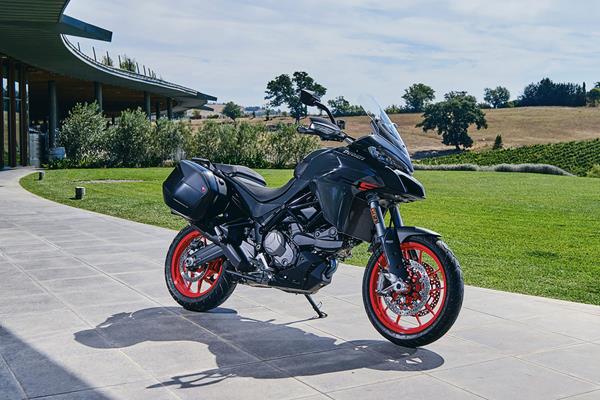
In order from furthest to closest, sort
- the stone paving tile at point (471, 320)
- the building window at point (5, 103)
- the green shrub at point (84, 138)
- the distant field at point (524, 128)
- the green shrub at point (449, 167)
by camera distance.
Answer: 1. the distant field at point (524, 128)
2. the green shrub at point (449, 167)
3. the green shrub at point (84, 138)
4. the building window at point (5, 103)
5. the stone paving tile at point (471, 320)

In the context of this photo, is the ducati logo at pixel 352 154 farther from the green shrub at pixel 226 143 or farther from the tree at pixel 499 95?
the tree at pixel 499 95

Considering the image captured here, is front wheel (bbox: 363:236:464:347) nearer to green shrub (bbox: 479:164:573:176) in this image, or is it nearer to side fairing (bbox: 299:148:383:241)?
side fairing (bbox: 299:148:383:241)

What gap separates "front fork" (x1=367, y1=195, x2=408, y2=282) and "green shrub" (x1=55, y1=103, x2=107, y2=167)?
1442 inches

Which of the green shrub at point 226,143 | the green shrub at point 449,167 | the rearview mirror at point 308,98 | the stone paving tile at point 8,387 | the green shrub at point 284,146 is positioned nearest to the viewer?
the stone paving tile at point 8,387

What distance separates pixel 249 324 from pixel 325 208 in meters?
1.21

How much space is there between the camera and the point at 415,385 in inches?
158

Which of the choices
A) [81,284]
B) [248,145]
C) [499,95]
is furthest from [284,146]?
[499,95]

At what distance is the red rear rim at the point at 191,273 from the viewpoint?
19.2 feet

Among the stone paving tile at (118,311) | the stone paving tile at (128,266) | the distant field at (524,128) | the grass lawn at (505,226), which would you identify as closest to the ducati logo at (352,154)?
the stone paving tile at (118,311)

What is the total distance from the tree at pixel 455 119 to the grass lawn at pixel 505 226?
7406cm

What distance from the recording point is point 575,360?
4.44 metres

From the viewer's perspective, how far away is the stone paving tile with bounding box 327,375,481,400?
3818 mm

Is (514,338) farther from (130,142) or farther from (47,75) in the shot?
(47,75)

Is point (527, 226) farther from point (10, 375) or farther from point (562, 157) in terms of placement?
point (562, 157)
